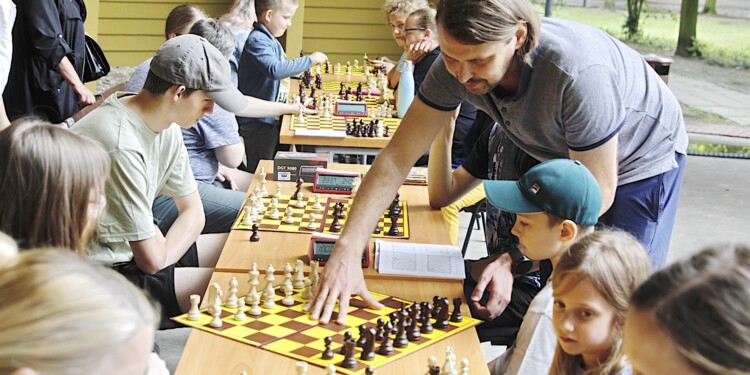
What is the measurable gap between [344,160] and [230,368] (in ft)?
12.5

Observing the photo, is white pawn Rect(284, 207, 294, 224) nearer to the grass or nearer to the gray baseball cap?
the gray baseball cap

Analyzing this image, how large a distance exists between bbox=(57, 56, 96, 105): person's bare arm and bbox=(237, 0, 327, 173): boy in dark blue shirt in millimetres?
876

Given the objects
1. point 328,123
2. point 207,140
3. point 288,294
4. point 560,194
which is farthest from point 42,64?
point 560,194

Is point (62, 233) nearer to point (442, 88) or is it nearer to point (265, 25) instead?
point (442, 88)

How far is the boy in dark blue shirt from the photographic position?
5.61 metres

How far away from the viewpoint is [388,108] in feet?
18.0

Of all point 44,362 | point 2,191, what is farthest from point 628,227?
point 44,362

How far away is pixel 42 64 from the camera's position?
4.84 meters

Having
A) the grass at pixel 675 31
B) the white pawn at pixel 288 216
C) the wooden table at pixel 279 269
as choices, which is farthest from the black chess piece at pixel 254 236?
the grass at pixel 675 31

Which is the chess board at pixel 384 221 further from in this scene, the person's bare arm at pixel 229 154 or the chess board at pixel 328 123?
the chess board at pixel 328 123

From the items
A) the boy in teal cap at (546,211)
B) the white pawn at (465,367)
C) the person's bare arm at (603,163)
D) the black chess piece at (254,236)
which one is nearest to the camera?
the white pawn at (465,367)

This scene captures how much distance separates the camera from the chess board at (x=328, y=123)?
489 cm

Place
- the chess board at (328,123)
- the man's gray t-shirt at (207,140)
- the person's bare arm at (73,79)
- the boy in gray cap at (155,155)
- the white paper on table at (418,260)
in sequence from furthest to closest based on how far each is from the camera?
the person's bare arm at (73,79) → the chess board at (328,123) → the man's gray t-shirt at (207,140) → the boy in gray cap at (155,155) → the white paper on table at (418,260)

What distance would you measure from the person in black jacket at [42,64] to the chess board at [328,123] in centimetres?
121
